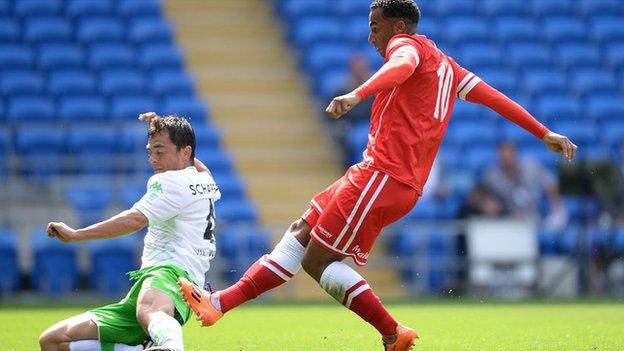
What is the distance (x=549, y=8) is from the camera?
2136 cm

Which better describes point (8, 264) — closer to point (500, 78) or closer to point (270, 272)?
point (270, 272)

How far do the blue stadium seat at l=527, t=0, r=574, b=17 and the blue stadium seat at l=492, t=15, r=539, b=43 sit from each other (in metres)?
0.50

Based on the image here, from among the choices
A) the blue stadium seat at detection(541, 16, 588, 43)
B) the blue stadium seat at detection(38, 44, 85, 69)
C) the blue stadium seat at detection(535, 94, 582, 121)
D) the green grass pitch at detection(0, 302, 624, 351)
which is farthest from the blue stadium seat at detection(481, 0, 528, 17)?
the green grass pitch at detection(0, 302, 624, 351)

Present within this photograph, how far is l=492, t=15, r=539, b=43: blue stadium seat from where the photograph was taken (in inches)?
802

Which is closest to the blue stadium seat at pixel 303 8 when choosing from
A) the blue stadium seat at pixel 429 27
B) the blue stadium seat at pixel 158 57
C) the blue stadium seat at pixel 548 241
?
the blue stadium seat at pixel 429 27

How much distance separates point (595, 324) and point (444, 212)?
603cm

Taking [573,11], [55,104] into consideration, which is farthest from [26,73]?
[573,11]

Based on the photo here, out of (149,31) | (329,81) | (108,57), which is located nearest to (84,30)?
(108,57)

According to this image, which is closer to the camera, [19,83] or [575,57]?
[19,83]

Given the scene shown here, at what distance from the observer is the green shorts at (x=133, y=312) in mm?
6184

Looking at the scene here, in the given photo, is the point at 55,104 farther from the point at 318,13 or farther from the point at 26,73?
the point at 318,13

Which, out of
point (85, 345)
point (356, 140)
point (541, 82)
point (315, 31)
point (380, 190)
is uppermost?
point (315, 31)

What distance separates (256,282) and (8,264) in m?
7.92

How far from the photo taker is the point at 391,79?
6145 mm
